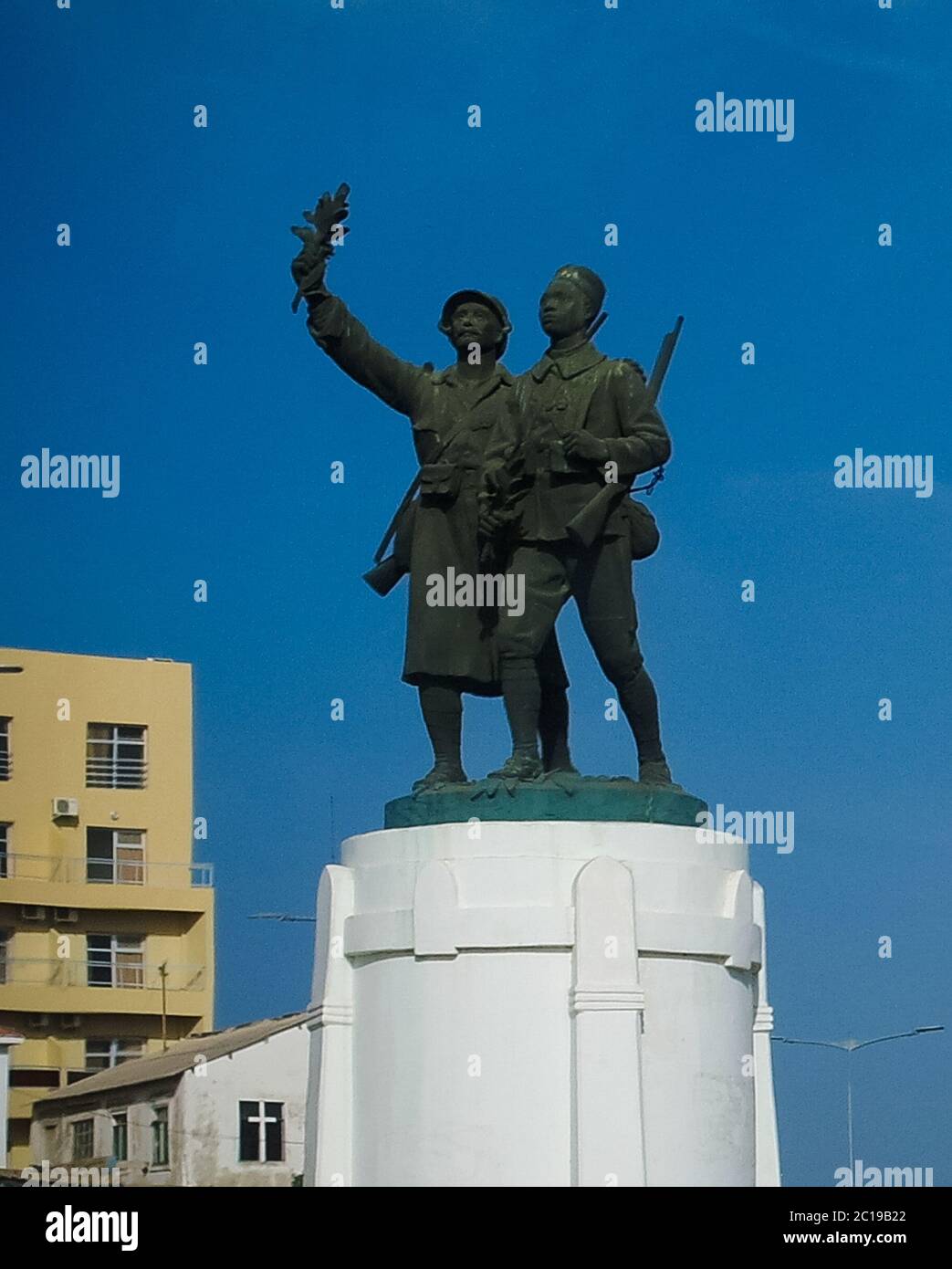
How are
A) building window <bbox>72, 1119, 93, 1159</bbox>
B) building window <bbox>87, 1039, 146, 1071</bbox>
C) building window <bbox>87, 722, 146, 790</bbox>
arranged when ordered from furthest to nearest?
building window <bbox>87, 722, 146, 790</bbox> < building window <bbox>87, 1039, 146, 1071</bbox> < building window <bbox>72, 1119, 93, 1159</bbox>

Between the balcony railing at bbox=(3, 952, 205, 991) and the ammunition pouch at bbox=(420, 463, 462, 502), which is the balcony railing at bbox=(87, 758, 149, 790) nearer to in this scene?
the balcony railing at bbox=(3, 952, 205, 991)

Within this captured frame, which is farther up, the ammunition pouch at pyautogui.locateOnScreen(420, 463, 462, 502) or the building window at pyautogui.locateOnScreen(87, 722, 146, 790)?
the building window at pyautogui.locateOnScreen(87, 722, 146, 790)

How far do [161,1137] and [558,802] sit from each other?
19.6 metres

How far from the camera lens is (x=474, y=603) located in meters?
20.8

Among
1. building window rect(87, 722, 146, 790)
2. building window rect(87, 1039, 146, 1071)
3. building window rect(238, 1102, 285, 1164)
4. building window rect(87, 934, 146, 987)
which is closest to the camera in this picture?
building window rect(238, 1102, 285, 1164)

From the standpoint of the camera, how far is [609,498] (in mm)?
20531

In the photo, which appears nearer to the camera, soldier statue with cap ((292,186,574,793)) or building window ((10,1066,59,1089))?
soldier statue with cap ((292,186,574,793))

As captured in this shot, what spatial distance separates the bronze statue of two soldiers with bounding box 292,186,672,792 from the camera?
2050 cm

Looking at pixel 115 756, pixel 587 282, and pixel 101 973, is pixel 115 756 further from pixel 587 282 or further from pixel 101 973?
pixel 587 282

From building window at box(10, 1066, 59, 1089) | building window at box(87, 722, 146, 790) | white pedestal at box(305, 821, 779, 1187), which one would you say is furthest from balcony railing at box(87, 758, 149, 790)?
white pedestal at box(305, 821, 779, 1187)

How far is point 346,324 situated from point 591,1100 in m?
5.89

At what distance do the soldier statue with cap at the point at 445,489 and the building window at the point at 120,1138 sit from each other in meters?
19.6

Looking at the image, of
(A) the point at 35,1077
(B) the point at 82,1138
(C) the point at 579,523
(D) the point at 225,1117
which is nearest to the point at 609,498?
(C) the point at 579,523
